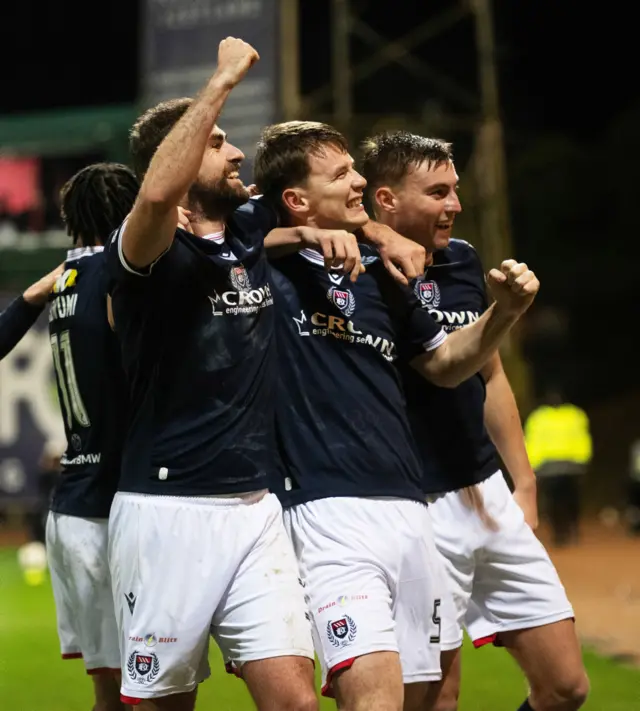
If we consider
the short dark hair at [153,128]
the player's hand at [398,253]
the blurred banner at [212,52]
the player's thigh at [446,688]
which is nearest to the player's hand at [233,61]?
the short dark hair at [153,128]

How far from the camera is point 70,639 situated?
4680 millimetres

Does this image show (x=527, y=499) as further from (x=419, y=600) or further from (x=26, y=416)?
(x=26, y=416)

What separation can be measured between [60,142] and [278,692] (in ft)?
52.8

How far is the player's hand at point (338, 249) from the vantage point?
4.05 meters

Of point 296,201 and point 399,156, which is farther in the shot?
point 399,156

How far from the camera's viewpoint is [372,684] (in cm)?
386

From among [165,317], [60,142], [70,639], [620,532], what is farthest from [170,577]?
[620,532]

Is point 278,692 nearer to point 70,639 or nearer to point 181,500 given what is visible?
point 181,500

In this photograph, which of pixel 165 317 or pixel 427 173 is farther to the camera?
pixel 427 173

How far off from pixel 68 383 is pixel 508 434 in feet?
5.73

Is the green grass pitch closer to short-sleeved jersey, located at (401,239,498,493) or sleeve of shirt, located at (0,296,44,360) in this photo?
short-sleeved jersey, located at (401,239,498,493)

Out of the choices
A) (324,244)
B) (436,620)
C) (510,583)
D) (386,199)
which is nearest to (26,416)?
(386,199)

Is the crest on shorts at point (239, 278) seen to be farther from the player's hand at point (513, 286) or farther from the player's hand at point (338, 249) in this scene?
the player's hand at point (513, 286)

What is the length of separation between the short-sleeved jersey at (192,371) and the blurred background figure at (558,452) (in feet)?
45.1
